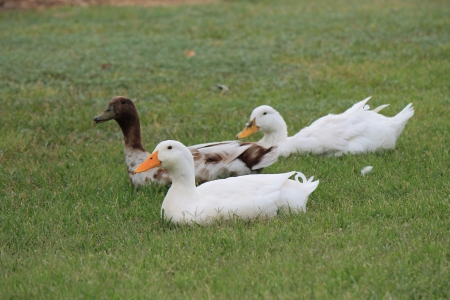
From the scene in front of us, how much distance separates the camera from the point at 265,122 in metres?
7.55

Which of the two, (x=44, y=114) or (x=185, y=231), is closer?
(x=185, y=231)

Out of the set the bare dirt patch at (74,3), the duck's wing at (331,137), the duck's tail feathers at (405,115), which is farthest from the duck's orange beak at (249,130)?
the bare dirt patch at (74,3)

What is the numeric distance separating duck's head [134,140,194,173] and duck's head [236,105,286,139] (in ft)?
6.84

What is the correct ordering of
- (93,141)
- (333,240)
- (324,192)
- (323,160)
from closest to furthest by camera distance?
(333,240) < (324,192) < (323,160) < (93,141)

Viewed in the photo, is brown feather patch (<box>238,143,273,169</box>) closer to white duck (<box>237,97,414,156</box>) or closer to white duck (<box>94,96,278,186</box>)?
white duck (<box>94,96,278,186</box>)

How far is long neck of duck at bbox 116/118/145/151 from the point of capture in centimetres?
675

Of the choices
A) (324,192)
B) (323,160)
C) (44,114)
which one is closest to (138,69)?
(44,114)

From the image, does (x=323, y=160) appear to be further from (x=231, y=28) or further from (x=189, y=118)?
(x=231, y=28)

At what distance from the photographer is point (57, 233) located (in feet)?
17.5

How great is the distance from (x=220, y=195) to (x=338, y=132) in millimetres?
2426

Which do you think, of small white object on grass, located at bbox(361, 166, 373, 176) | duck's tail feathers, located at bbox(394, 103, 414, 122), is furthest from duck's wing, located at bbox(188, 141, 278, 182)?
duck's tail feathers, located at bbox(394, 103, 414, 122)

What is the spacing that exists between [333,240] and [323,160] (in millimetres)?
2474

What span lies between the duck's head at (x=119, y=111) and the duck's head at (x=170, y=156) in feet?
4.46

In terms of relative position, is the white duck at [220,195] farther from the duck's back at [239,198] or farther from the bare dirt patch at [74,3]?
the bare dirt patch at [74,3]
